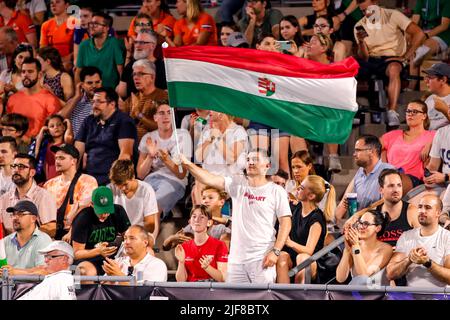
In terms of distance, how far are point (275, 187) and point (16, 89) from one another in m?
6.01

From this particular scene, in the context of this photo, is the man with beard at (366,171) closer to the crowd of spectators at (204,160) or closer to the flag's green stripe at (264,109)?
the crowd of spectators at (204,160)

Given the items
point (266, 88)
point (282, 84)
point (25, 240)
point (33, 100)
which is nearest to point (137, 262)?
point (25, 240)

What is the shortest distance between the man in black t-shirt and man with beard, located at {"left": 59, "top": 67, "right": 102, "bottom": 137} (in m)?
2.95

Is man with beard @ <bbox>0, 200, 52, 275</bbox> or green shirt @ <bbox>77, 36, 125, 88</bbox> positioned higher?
green shirt @ <bbox>77, 36, 125, 88</bbox>

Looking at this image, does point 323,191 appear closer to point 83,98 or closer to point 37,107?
point 83,98

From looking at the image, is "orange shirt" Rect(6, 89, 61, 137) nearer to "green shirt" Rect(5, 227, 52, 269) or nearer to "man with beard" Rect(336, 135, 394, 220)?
"green shirt" Rect(5, 227, 52, 269)

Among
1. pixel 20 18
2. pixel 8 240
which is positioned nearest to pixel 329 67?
pixel 8 240

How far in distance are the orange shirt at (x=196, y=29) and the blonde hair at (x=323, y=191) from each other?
13.8 ft

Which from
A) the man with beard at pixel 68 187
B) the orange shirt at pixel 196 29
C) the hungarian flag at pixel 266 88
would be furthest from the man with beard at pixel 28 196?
the orange shirt at pixel 196 29

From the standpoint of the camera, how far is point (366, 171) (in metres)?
16.1

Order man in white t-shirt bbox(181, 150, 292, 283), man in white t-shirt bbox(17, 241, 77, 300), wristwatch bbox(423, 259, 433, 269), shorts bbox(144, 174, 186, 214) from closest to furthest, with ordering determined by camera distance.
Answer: man in white t-shirt bbox(17, 241, 77, 300) → wristwatch bbox(423, 259, 433, 269) → man in white t-shirt bbox(181, 150, 292, 283) → shorts bbox(144, 174, 186, 214)

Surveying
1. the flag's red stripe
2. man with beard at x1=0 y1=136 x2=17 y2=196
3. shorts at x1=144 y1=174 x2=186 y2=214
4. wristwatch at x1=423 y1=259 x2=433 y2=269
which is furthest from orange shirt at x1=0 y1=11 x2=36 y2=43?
wristwatch at x1=423 y1=259 x2=433 y2=269

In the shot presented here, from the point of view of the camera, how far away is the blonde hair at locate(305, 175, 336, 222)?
15.6 metres

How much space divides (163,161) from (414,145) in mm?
2783
